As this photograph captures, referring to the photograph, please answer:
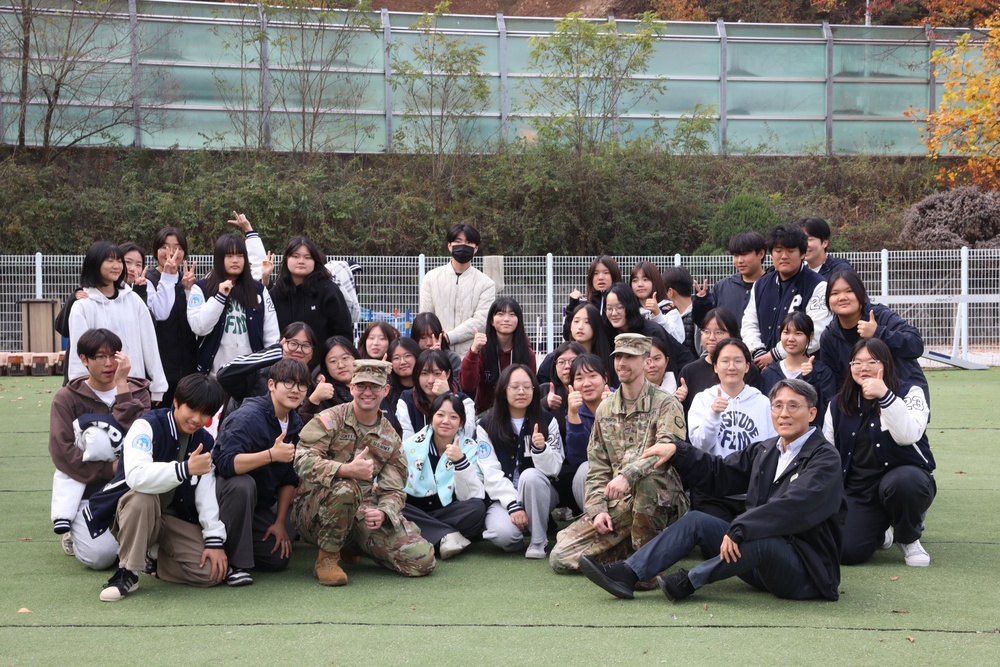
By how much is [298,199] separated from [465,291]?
12.0 metres

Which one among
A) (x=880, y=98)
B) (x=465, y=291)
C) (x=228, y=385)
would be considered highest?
(x=880, y=98)

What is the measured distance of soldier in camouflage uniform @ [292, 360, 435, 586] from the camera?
15.8 feet

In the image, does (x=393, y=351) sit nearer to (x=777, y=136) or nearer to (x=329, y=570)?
(x=329, y=570)

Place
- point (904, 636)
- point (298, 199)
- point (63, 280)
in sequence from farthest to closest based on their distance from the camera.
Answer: point (298, 199) → point (63, 280) → point (904, 636)

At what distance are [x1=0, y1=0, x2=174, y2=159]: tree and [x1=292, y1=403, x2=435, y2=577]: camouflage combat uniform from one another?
1687 cm

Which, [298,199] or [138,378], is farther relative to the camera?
[298,199]

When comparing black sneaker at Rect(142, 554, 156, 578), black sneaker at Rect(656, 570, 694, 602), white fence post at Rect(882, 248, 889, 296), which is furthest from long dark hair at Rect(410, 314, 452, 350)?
white fence post at Rect(882, 248, 889, 296)

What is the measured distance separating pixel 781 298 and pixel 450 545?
2625mm

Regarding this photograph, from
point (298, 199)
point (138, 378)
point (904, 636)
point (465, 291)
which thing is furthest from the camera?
point (298, 199)

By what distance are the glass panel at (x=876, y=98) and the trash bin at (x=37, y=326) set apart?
1672 cm

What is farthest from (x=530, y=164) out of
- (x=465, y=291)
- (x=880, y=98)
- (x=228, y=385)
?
(x=228, y=385)

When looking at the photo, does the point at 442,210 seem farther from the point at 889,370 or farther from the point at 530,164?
the point at 889,370

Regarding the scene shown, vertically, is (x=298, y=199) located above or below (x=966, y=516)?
above

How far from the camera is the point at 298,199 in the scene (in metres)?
18.7
